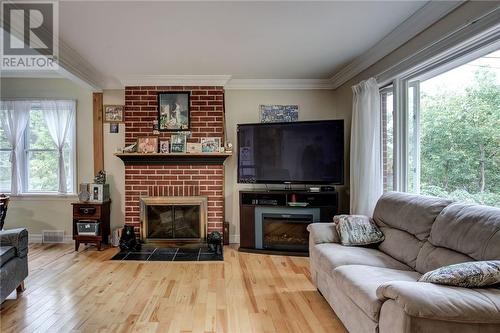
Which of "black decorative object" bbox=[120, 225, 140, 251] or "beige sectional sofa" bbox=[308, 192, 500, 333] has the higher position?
"beige sectional sofa" bbox=[308, 192, 500, 333]

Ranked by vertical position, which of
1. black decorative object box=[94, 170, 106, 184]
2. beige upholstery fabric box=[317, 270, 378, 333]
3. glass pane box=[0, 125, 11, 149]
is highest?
glass pane box=[0, 125, 11, 149]

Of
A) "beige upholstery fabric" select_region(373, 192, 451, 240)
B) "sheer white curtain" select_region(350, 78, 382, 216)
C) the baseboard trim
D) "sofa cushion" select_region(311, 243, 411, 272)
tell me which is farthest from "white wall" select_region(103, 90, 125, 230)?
"beige upholstery fabric" select_region(373, 192, 451, 240)

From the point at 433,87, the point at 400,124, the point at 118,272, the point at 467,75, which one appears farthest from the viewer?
the point at 118,272

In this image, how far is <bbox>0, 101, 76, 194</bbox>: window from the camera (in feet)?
13.9

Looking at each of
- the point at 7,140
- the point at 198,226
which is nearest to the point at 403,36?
the point at 198,226

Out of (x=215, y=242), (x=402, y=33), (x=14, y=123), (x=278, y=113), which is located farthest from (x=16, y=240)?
(x=402, y=33)

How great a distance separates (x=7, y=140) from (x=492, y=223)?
562cm

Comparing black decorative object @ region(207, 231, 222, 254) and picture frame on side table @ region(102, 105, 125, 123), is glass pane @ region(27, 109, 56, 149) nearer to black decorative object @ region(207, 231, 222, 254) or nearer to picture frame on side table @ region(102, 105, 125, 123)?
picture frame on side table @ region(102, 105, 125, 123)

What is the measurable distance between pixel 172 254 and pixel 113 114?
2243mm

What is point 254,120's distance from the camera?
14.2ft

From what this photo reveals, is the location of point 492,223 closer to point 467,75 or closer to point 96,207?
point 467,75

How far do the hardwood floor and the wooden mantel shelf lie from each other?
1.33 metres

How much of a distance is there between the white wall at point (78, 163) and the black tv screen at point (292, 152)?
7.71ft

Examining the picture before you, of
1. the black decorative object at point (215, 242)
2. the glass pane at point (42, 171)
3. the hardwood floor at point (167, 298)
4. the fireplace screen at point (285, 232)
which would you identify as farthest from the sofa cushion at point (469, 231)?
the glass pane at point (42, 171)
